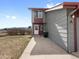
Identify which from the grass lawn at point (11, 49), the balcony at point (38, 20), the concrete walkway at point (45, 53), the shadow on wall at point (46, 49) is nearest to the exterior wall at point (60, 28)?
the shadow on wall at point (46, 49)

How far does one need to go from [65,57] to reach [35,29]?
23.5 metres

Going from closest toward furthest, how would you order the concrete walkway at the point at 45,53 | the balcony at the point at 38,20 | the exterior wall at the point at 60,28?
the concrete walkway at the point at 45,53 < the exterior wall at the point at 60,28 < the balcony at the point at 38,20

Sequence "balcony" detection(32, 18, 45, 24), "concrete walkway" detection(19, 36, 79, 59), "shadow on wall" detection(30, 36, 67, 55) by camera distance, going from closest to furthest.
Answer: "concrete walkway" detection(19, 36, 79, 59)
"shadow on wall" detection(30, 36, 67, 55)
"balcony" detection(32, 18, 45, 24)

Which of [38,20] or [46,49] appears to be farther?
[38,20]

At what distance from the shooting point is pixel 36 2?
34875 mm

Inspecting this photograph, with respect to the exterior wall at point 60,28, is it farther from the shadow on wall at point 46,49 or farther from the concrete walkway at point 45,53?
the concrete walkway at point 45,53

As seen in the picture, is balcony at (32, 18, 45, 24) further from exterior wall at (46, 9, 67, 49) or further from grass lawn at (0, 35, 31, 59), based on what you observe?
exterior wall at (46, 9, 67, 49)

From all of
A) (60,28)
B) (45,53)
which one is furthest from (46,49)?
(60,28)

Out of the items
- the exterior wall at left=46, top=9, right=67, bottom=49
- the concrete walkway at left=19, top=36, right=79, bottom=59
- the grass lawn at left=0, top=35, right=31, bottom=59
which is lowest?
the grass lawn at left=0, top=35, right=31, bottom=59

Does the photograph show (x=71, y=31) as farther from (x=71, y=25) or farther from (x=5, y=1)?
(x=5, y=1)

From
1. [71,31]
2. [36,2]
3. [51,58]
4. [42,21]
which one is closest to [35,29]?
[42,21]

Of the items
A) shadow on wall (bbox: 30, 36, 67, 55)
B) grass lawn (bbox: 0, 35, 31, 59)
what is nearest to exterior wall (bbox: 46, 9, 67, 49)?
shadow on wall (bbox: 30, 36, 67, 55)

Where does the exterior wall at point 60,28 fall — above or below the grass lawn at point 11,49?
above

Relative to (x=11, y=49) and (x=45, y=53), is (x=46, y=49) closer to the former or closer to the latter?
(x=45, y=53)
